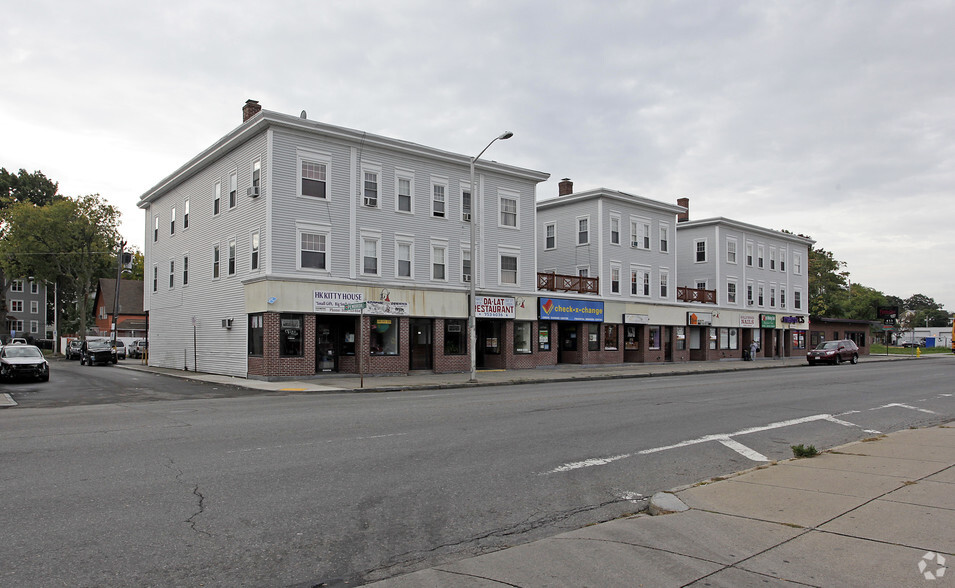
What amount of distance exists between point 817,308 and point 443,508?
83320mm

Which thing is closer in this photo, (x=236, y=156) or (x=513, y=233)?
(x=236, y=156)

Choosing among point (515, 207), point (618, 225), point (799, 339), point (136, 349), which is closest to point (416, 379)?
point (515, 207)

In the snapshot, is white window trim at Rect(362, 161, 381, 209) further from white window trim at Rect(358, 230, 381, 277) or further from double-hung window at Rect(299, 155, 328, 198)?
double-hung window at Rect(299, 155, 328, 198)

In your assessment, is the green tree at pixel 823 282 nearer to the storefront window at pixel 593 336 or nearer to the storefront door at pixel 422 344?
the storefront window at pixel 593 336

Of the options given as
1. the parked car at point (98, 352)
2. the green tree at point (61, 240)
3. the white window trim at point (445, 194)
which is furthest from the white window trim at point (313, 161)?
the green tree at point (61, 240)

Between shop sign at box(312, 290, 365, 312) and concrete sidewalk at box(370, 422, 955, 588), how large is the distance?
2139 centimetres

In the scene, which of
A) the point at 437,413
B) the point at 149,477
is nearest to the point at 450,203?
the point at 437,413

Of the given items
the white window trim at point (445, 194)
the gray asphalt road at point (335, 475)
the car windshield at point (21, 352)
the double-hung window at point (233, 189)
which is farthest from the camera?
the white window trim at point (445, 194)

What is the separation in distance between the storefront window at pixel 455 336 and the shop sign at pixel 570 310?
5.25 meters

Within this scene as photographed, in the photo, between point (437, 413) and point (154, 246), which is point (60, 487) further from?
point (154, 246)

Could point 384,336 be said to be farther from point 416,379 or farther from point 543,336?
point 543,336

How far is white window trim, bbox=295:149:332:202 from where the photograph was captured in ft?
88.5

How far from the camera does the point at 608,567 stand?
479cm

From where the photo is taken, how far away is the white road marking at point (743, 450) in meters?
9.59
